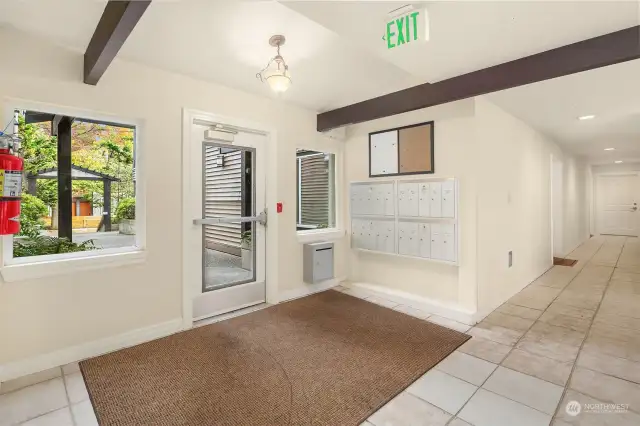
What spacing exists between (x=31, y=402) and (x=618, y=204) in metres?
13.4

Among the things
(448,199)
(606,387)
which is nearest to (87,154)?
(448,199)

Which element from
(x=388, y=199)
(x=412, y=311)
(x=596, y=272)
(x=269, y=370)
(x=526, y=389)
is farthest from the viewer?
(x=596, y=272)

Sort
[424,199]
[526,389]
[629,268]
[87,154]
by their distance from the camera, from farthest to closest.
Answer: [629,268] < [424,199] < [87,154] < [526,389]

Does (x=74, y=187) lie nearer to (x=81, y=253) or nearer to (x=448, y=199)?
(x=81, y=253)

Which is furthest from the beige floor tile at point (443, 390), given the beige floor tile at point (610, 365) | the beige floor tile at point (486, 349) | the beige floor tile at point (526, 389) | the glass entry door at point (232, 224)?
the glass entry door at point (232, 224)

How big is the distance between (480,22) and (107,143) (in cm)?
297

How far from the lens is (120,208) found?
9.26 feet

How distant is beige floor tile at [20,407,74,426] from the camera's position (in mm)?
1716

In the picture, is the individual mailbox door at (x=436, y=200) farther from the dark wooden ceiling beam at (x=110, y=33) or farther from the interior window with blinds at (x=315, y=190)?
the dark wooden ceiling beam at (x=110, y=33)

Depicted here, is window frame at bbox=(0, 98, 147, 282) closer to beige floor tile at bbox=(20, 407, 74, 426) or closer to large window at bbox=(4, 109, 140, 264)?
large window at bbox=(4, 109, 140, 264)

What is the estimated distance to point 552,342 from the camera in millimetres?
2684

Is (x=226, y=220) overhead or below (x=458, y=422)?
overhead

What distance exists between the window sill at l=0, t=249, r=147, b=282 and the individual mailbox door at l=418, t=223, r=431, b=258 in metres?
2.78

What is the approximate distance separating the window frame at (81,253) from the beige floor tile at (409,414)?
2.24 metres
